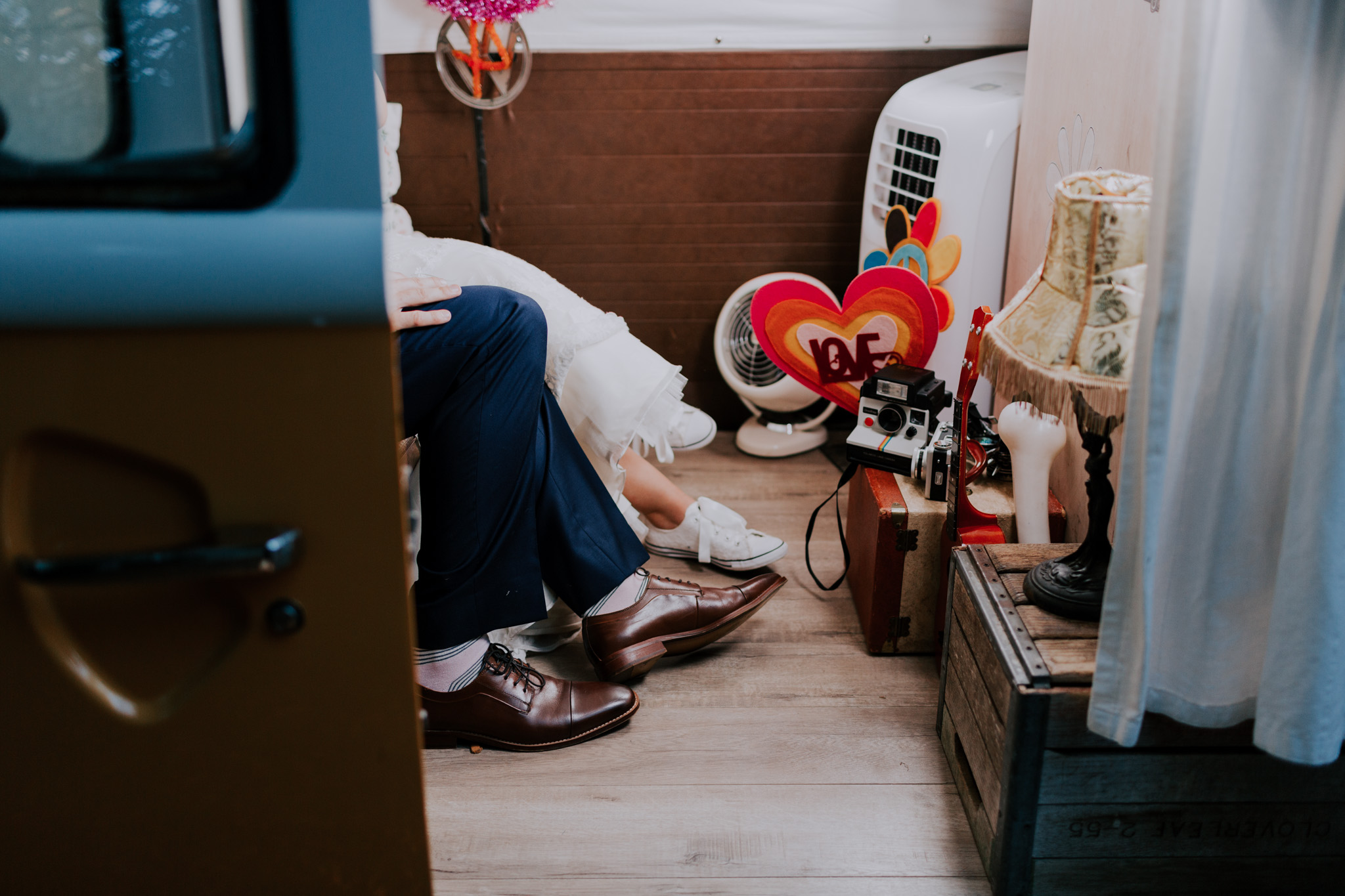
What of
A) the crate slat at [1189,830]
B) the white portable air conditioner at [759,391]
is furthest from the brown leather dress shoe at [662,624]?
the white portable air conditioner at [759,391]

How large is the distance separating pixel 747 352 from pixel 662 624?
4.05ft

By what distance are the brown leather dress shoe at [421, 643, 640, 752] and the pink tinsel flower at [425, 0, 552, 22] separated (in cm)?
165

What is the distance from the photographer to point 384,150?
2.40 metres

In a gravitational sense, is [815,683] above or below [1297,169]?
below

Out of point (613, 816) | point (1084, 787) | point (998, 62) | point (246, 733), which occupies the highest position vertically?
point (998, 62)

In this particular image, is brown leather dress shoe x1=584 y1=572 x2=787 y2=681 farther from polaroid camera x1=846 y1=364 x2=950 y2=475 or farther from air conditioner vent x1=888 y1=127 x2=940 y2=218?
air conditioner vent x1=888 y1=127 x2=940 y2=218

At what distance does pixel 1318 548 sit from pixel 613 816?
99 cm

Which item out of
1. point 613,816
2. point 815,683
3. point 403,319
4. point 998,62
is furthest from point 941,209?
point 613,816

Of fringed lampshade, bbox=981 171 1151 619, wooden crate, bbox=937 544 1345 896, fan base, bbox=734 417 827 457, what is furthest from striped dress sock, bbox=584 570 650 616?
fan base, bbox=734 417 827 457

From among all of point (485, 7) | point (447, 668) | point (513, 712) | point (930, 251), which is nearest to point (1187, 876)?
point (513, 712)

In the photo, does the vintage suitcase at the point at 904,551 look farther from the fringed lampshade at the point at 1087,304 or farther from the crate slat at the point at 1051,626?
the fringed lampshade at the point at 1087,304

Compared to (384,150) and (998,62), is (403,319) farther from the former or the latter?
(998,62)

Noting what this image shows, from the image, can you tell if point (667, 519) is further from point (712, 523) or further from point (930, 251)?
point (930, 251)

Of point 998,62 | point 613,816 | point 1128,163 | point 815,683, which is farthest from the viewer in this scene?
point 998,62
